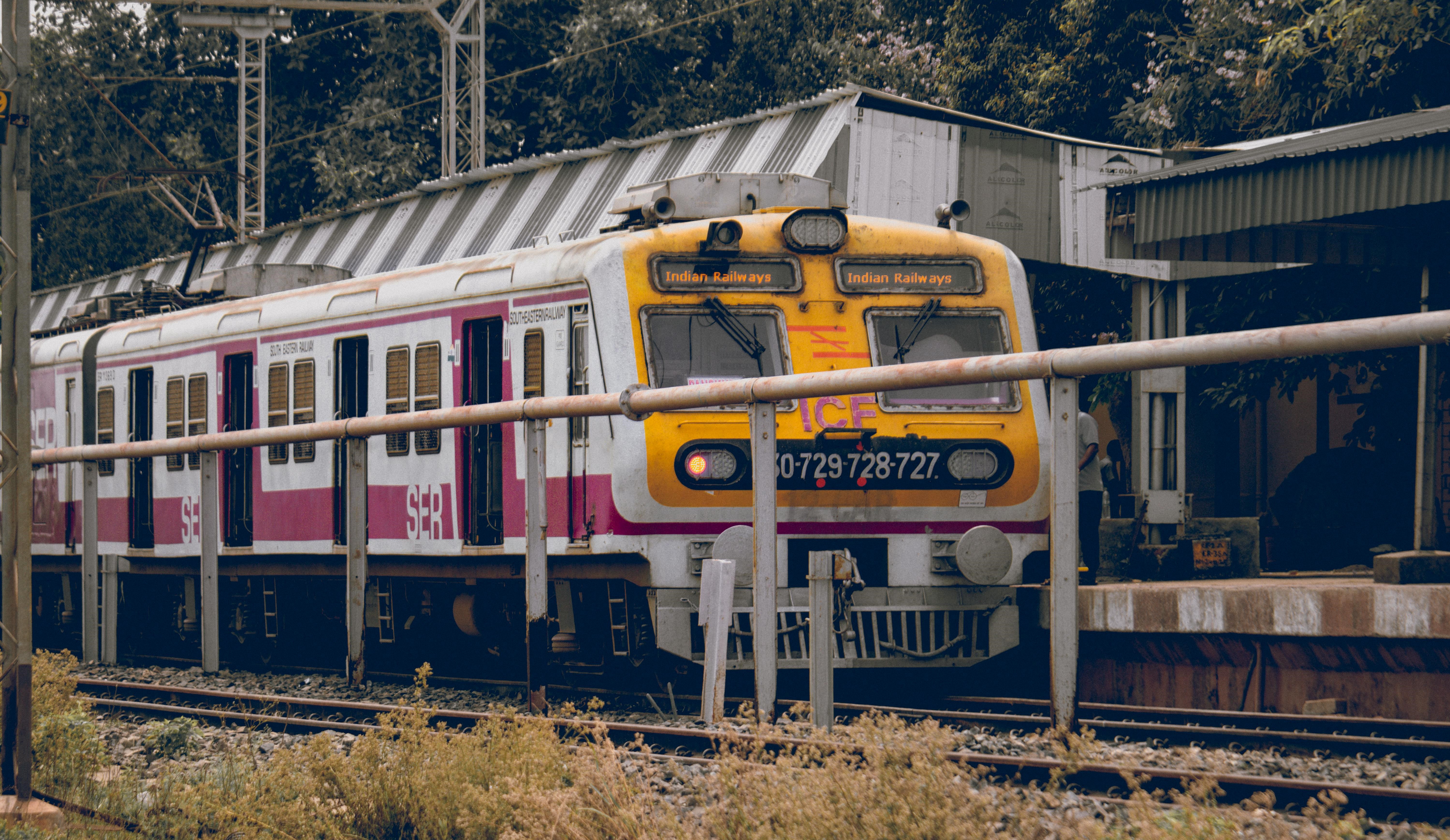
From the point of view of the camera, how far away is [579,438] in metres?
11.3

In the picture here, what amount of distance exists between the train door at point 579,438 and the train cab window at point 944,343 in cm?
181

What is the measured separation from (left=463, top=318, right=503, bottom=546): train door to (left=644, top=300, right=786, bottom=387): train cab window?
4.67 feet

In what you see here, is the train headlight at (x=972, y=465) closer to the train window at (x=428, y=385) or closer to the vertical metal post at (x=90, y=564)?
the train window at (x=428, y=385)

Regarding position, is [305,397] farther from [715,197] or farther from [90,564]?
[715,197]

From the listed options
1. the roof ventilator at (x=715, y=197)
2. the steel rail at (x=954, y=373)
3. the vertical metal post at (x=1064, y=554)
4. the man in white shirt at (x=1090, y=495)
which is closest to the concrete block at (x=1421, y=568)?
the steel rail at (x=954, y=373)

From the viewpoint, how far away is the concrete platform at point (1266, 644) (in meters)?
9.47

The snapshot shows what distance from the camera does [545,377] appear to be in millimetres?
11445

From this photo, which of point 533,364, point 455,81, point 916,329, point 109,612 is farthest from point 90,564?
point 455,81

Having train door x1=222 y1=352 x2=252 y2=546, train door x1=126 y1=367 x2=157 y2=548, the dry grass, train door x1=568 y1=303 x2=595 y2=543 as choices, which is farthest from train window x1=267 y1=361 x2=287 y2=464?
the dry grass

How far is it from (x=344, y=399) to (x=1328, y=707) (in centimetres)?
734

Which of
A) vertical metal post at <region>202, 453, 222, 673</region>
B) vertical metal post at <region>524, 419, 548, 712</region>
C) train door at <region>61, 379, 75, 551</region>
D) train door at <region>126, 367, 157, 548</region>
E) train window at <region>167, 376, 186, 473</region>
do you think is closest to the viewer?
vertical metal post at <region>524, 419, 548, 712</region>

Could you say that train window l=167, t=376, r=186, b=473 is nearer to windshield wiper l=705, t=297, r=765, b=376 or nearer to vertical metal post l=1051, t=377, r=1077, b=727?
windshield wiper l=705, t=297, r=765, b=376

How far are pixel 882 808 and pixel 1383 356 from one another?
1153cm

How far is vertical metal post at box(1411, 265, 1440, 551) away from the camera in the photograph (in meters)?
10.5
